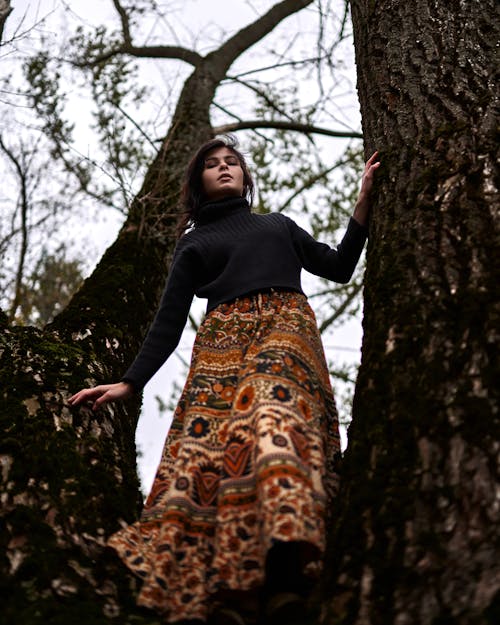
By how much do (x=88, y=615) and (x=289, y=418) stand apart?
0.80m

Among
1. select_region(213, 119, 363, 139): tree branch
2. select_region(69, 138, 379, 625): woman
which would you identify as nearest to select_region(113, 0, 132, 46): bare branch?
select_region(213, 119, 363, 139): tree branch

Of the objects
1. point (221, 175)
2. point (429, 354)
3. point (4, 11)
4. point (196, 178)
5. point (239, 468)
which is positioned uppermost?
point (4, 11)

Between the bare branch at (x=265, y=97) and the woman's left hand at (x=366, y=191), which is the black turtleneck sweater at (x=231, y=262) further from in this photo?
the bare branch at (x=265, y=97)

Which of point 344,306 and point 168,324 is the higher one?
point 344,306

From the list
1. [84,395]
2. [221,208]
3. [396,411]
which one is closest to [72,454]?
[84,395]

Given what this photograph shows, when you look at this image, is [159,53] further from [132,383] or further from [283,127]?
[132,383]

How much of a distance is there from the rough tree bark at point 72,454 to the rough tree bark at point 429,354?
2.39 feet

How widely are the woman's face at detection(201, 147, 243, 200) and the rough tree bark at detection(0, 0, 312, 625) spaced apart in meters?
1.00

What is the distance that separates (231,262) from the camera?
2.75 metres

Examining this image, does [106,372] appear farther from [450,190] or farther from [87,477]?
[450,190]

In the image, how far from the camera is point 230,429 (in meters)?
2.15

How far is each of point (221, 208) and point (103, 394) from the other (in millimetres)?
1014

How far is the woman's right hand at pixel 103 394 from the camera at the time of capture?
2.65 m

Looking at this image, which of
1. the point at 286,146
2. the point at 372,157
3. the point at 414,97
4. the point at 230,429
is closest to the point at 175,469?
the point at 230,429
